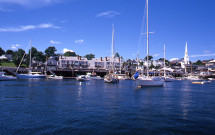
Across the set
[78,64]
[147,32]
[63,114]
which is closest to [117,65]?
[78,64]

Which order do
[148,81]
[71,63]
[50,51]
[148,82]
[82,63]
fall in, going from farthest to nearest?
[50,51]
[82,63]
[71,63]
[148,82]
[148,81]

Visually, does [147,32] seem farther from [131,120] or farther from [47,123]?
[47,123]

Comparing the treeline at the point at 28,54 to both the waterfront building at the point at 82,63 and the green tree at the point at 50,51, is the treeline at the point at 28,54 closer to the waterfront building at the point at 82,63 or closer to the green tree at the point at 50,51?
the green tree at the point at 50,51

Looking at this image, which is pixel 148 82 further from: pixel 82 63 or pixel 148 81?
pixel 82 63

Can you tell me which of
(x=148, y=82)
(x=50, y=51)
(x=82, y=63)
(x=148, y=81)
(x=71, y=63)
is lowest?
(x=148, y=82)

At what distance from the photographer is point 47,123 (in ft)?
44.4

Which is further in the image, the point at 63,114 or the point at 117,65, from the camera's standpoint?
the point at 117,65

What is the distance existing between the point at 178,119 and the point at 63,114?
34.0ft

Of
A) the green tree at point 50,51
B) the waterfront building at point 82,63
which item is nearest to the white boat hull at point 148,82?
the waterfront building at point 82,63

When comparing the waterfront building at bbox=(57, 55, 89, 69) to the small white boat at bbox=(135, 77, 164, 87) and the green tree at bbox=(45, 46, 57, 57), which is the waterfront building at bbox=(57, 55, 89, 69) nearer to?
the green tree at bbox=(45, 46, 57, 57)

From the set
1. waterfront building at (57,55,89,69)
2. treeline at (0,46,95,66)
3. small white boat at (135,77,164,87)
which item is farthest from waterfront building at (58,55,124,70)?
small white boat at (135,77,164,87)

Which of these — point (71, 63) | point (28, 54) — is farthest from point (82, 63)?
point (28, 54)

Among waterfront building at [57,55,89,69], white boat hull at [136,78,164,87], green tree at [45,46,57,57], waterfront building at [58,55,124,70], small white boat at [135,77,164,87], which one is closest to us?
small white boat at [135,77,164,87]

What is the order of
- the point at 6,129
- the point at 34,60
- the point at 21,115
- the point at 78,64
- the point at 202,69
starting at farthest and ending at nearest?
the point at 202,69, the point at 34,60, the point at 78,64, the point at 21,115, the point at 6,129
